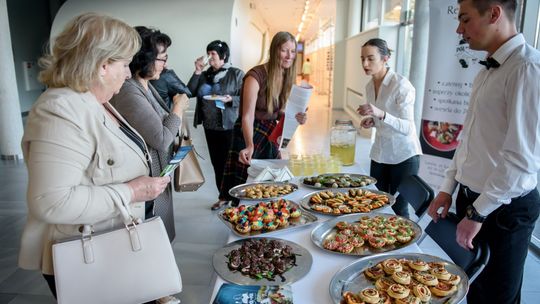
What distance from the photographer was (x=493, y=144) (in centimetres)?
126

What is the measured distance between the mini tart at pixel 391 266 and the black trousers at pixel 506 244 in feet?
1.57

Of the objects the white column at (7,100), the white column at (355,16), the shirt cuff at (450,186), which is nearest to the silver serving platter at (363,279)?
the shirt cuff at (450,186)

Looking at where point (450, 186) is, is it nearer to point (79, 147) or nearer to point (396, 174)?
point (396, 174)

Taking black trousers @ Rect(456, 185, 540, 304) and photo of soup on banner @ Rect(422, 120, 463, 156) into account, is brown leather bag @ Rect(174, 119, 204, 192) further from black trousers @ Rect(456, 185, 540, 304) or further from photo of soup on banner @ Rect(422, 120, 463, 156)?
photo of soup on banner @ Rect(422, 120, 463, 156)

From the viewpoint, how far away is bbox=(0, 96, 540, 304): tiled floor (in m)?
2.21

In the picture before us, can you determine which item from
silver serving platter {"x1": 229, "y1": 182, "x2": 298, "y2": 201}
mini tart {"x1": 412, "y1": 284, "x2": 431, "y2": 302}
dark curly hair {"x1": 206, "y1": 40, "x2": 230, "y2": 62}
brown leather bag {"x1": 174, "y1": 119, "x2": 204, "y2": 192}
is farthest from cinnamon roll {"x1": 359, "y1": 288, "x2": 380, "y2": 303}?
dark curly hair {"x1": 206, "y1": 40, "x2": 230, "y2": 62}

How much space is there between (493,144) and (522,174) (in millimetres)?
145

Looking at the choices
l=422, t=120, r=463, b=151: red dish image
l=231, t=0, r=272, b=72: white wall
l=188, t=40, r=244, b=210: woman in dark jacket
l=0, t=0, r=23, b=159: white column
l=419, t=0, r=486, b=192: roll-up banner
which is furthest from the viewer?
l=231, t=0, r=272, b=72: white wall

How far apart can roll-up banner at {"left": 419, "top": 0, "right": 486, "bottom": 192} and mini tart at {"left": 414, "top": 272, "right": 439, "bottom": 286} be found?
85.1 inches

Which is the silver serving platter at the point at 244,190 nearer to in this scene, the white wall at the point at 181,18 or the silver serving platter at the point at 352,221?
the silver serving platter at the point at 352,221

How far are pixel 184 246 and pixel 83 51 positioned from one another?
79.0 inches

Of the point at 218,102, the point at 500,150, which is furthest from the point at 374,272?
the point at 218,102

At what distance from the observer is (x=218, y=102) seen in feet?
11.1

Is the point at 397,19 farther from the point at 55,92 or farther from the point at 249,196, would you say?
the point at 55,92
